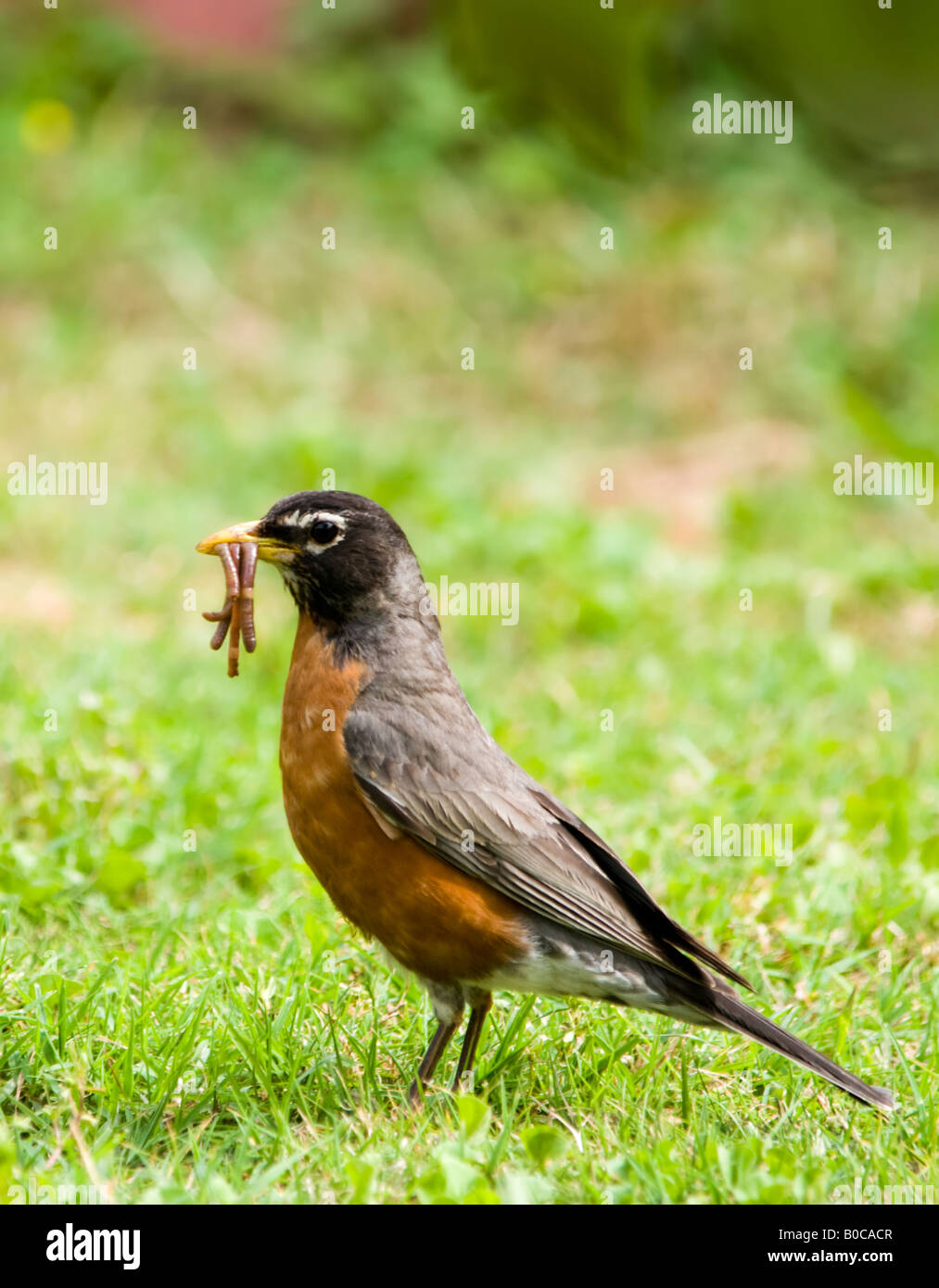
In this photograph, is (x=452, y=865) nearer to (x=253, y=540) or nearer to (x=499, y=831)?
(x=499, y=831)

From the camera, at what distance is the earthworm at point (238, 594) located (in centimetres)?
398

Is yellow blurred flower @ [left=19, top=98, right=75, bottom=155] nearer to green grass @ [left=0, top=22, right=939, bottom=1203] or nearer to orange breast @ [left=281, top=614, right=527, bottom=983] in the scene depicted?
green grass @ [left=0, top=22, right=939, bottom=1203]

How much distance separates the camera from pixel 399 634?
13.0 ft

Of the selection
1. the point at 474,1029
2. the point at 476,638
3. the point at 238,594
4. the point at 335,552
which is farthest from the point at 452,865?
the point at 476,638

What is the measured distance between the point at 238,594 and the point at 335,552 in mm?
319

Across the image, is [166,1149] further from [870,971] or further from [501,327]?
[501,327]

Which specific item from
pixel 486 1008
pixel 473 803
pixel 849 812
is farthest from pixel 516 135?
pixel 849 812

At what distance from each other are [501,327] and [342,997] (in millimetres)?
8173

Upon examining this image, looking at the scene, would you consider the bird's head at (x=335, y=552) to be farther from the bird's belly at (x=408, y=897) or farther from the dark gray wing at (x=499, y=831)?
the bird's belly at (x=408, y=897)

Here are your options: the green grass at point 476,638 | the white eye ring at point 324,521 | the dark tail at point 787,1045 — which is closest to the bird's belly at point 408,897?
the green grass at point 476,638

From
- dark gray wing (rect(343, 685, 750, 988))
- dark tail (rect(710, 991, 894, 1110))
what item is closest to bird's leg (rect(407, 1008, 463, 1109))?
dark gray wing (rect(343, 685, 750, 988))

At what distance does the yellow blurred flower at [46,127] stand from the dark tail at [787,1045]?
32.5 feet

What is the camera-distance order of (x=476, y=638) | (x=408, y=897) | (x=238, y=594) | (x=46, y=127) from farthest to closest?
1. (x=46, y=127)
2. (x=476, y=638)
3. (x=238, y=594)
4. (x=408, y=897)

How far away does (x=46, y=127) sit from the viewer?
11781 millimetres
